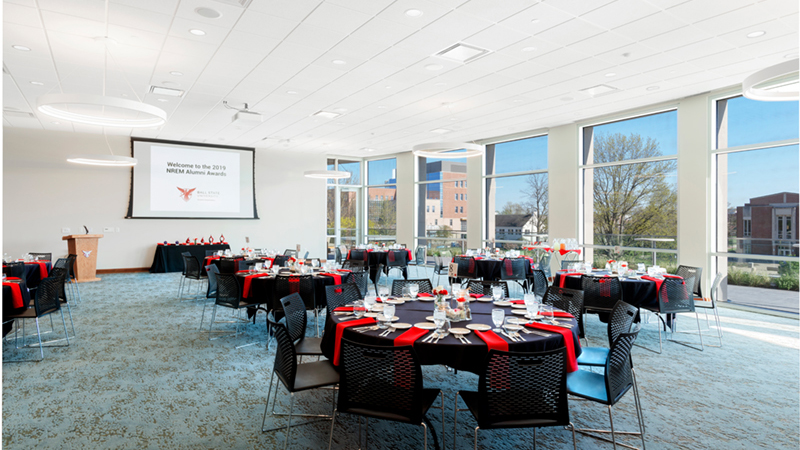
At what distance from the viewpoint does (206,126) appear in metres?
11.6

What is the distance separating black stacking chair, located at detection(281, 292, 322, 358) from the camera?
13.6 feet

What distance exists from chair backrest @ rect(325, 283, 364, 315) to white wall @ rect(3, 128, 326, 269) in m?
10.7

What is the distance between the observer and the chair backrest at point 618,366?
319cm

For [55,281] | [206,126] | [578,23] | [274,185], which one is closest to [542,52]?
[578,23]

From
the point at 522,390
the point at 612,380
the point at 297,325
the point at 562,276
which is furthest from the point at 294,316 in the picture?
the point at 562,276

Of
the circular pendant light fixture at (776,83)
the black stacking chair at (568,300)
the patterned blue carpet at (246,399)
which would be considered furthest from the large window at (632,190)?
the black stacking chair at (568,300)

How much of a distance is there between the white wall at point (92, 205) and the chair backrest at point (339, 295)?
35.3 feet

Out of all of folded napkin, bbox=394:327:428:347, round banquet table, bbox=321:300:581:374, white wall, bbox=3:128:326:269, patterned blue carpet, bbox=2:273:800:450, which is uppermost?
white wall, bbox=3:128:326:269

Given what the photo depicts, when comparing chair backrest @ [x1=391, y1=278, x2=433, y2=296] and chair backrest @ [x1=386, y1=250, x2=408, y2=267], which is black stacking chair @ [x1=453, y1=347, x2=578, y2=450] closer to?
chair backrest @ [x1=391, y1=278, x2=433, y2=296]

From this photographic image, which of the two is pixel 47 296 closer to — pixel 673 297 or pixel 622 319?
pixel 622 319

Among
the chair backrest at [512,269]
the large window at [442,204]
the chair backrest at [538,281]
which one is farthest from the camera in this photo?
the large window at [442,204]

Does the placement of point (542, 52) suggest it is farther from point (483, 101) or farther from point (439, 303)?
point (439, 303)

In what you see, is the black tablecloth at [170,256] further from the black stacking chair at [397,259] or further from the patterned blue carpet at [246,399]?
the patterned blue carpet at [246,399]

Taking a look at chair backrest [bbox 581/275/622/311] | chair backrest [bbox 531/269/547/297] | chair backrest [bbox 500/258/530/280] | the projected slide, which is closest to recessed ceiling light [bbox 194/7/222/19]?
chair backrest [bbox 531/269/547/297]
